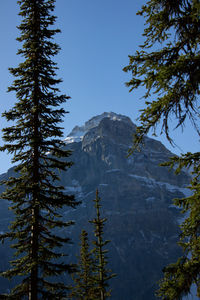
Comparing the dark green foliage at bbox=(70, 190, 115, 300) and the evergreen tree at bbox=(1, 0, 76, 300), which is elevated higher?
the evergreen tree at bbox=(1, 0, 76, 300)

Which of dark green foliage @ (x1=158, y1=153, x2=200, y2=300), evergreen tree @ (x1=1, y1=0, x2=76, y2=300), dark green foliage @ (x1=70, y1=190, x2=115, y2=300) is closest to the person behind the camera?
dark green foliage @ (x1=158, y1=153, x2=200, y2=300)

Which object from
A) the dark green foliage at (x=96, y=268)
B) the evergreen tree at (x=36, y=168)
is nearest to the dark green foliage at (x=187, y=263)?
the evergreen tree at (x=36, y=168)

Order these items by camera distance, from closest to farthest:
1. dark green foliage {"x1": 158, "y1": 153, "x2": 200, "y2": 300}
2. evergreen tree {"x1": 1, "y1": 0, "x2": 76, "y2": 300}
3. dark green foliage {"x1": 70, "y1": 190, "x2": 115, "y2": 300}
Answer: dark green foliage {"x1": 158, "y1": 153, "x2": 200, "y2": 300}
evergreen tree {"x1": 1, "y1": 0, "x2": 76, "y2": 300}
dark green foliage {"x1": 70, "y1": 190, "x2": 115, "y2": 300}

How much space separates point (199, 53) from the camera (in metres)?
5.62

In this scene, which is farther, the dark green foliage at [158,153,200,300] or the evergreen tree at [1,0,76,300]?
the evergreen tree at [1,0,76,300]

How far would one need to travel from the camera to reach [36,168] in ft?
33.4

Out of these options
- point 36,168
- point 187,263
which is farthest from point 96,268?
point 187,263

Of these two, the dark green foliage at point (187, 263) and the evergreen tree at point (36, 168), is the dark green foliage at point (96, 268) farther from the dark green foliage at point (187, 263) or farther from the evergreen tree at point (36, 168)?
the dark green foliage at point (187, 263)

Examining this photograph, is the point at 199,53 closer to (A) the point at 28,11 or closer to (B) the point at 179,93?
(B) the point at 179,93

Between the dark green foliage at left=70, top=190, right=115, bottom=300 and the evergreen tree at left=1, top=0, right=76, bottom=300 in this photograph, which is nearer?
the evergreen tree at left=1, top=0, right=76, bottom=300

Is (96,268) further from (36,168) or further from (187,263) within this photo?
(187,263)

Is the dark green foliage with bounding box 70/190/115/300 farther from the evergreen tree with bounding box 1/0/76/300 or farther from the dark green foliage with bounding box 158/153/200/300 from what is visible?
the dark green foliage with bounding box 158/153/200/300

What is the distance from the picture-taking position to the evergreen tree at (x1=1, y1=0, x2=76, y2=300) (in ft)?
29.9

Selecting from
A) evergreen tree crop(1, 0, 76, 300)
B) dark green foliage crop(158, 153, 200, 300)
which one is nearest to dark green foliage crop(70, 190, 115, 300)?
evergreen tree crop(1, 0, 76, 300)
